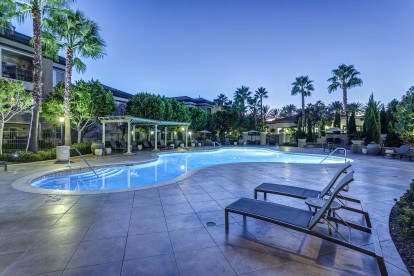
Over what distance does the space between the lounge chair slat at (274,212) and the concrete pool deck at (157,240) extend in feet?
1.23

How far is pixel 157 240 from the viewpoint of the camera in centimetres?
328

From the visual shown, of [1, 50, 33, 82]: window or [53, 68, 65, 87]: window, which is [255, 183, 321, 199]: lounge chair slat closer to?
[1, 50, 33, 82]: window

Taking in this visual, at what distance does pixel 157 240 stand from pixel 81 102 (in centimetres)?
1572

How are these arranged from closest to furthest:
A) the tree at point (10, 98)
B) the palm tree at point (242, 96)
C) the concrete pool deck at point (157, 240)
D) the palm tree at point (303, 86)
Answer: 1. the concrete pool deck at point (157, 240)
2. the tree at point (10, 98)
3. the palm tree at point (303, 86)
4. the palm tree at point (242, 96)

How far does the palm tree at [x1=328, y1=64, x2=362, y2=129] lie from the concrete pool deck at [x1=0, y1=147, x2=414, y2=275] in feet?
98.5

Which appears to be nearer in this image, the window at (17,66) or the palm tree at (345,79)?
the window at (17,66)

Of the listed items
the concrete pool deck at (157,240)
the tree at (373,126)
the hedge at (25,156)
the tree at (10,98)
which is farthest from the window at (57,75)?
the tree at (373,126)

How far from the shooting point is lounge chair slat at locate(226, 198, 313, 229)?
3107 mm

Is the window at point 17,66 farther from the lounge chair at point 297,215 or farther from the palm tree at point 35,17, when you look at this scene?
the lounge chair at point 297,215

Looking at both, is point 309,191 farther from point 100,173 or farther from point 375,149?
point 375,149

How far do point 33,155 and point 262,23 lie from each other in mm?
23144

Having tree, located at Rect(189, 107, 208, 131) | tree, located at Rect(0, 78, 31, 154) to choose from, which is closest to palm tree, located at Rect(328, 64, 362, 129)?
tree, located at Rect(189, 107, 208, 131)

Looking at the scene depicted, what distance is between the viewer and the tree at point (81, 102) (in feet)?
52.2

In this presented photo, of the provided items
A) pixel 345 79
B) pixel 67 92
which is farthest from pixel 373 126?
pixel 67 92
